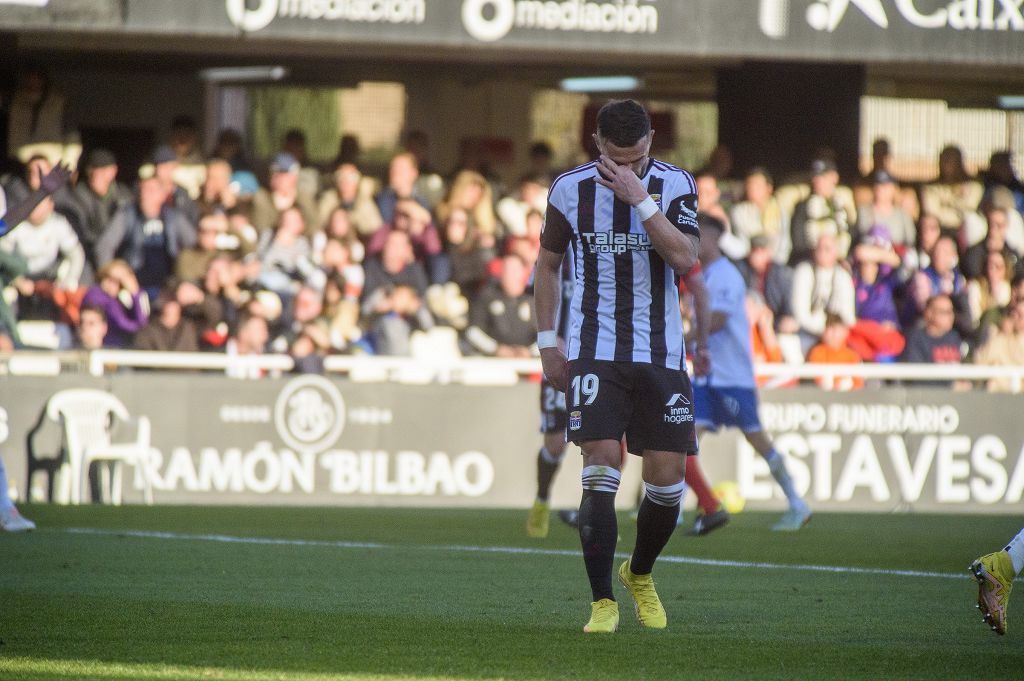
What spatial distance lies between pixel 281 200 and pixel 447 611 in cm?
944

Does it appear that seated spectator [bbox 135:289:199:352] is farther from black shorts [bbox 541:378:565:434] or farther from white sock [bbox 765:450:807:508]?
white sock [bbox 765:450:807:508]

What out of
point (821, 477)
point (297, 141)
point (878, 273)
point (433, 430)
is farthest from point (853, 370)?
point (297, 141)

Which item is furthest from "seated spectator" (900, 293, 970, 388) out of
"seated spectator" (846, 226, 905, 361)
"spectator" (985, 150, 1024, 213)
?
"spectator" (985, 150, 1024, 213)

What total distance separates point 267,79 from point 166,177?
6.11 meters

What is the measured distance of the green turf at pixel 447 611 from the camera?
5.72 metres

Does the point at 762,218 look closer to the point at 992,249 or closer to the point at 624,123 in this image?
the point at 992,249

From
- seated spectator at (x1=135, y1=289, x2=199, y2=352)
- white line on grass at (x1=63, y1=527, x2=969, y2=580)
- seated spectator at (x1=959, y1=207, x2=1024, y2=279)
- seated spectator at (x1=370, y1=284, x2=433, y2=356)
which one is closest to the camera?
white line on grass at (x1=63, y1=527, x2=969, y2=580)

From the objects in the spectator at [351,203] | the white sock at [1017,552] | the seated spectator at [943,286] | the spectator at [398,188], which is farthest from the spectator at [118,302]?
the white sock at [1017,552]

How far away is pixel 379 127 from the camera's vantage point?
2216 centimetres

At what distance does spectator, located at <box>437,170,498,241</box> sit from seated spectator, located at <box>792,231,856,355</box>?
117 inches

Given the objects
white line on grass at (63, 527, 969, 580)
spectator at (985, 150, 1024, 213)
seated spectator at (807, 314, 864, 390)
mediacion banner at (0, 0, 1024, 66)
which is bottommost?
white line on grass at (63, 527, 969, 580)

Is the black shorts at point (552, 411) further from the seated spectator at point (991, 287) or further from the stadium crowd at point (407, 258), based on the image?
the seated spectator at point (991, 287)

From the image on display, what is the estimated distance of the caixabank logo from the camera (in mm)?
15953

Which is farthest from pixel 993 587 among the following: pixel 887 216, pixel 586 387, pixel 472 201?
pixel 887 216
